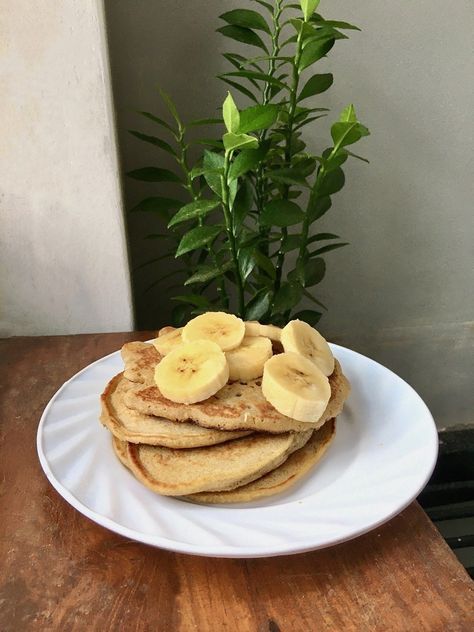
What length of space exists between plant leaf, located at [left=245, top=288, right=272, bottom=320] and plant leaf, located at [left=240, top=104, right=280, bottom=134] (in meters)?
0.35

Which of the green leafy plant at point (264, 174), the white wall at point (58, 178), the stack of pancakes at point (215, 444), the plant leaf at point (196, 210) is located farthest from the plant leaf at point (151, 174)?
the stack of pancakes at point (215, 444)

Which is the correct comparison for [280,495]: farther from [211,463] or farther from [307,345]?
[307,345]

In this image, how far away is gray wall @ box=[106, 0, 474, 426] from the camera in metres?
1.40

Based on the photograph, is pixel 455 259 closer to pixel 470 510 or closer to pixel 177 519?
pixel 470 510

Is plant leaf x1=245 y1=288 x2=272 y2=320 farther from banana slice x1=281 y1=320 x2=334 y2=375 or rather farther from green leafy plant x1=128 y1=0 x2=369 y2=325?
banana slice x1=281 y1=320 x2=334 y2=375

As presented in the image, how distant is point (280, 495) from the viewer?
0.74m

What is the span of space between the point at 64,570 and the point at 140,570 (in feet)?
0.28

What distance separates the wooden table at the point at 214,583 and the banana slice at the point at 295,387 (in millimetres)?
165

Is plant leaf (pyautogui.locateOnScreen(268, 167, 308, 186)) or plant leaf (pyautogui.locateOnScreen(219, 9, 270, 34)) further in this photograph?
plant leaf (pyautogui.locateOnScreen(219, 9, 270, 34))

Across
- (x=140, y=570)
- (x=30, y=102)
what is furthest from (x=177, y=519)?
(x=30, y=102)

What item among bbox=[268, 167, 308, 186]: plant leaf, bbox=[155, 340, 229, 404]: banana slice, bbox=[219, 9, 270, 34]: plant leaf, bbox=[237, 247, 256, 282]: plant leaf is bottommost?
bbox=[155, 340, 229, 404]: banana slice

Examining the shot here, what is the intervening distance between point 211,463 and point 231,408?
0.24ft

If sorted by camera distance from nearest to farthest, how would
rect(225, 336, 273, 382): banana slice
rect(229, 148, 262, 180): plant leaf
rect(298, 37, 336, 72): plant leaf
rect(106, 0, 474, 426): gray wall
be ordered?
rect(225, 336, 273, 382): banana slice, rect(229, 148, 262, 180): plant leaf, rect(298, 37, 336, 72): plant leaf, rect(106, 0, 474, 426): gray wall

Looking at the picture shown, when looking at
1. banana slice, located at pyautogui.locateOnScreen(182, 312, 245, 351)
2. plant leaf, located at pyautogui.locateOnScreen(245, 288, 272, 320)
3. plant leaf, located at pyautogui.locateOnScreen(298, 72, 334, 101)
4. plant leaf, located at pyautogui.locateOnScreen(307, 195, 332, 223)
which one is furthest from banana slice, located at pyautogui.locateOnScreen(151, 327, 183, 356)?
plant leaf, located at pyautogui.locateOnScreen(298, 72, 334, 101)
